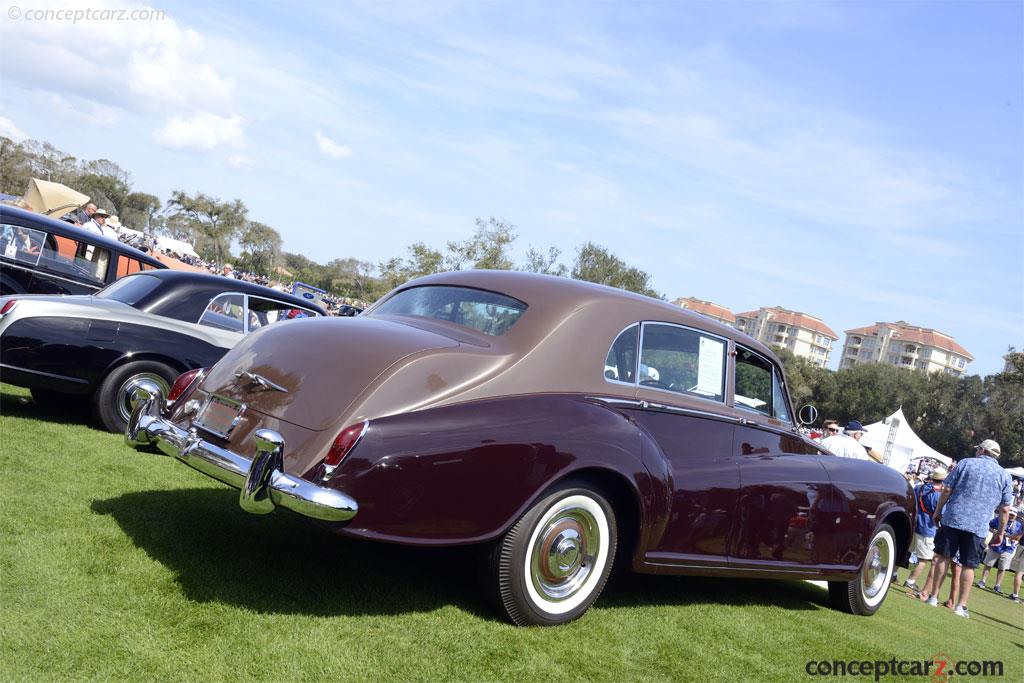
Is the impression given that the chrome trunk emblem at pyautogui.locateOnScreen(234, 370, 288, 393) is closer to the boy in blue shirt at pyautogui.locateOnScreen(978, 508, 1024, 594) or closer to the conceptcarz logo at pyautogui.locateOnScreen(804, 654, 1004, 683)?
the conceptcarz logo at pyautogui.locateOnScreen(804, 654, 1004, 683)

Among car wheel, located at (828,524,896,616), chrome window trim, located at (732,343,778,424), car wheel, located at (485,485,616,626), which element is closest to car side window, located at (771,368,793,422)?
chrome window trim, located at (732,343,778,424)

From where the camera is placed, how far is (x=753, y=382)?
17.2 feet

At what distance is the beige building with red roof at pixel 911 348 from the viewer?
160250 millimetres

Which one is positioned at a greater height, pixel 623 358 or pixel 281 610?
pixel 623 358

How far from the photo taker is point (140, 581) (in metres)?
3.50

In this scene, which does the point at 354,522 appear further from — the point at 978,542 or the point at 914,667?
the point at 978,542

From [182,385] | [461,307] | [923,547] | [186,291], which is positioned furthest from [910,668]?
[186,291]

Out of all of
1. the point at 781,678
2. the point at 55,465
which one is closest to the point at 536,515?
the point at 781,678

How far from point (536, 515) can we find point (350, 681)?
1124mm

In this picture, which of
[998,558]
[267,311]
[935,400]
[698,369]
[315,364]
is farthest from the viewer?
[935,400]

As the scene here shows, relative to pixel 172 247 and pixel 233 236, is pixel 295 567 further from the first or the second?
pixel 233 236

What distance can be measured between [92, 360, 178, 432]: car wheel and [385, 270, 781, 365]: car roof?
2.73 m

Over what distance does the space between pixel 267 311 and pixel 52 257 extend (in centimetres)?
299

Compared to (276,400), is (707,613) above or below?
below
